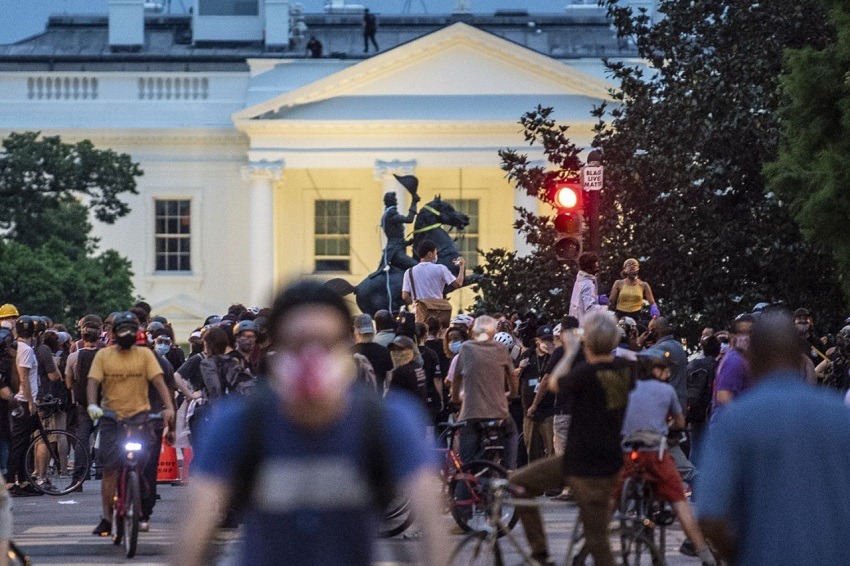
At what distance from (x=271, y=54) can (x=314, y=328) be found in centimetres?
5757

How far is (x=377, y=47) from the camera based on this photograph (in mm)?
63562

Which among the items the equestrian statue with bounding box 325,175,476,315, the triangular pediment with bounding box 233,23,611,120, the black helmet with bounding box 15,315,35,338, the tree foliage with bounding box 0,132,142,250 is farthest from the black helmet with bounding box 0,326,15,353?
the triangular pediment with bounding box 233,23,611,120

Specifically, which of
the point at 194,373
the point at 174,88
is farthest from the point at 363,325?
the point at 174,88

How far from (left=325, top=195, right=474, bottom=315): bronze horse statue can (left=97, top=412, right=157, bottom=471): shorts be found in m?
11.6

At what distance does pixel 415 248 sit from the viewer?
24531 mm

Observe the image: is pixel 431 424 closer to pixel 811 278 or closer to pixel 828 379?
pixel 828 379

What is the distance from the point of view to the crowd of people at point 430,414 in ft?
15.9

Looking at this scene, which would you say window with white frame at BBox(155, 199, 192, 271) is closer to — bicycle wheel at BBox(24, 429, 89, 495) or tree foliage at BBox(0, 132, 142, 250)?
tree foliage at BBox(0, 132, 142, 250)

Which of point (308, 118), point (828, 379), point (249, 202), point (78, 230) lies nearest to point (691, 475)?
point (828, 379)

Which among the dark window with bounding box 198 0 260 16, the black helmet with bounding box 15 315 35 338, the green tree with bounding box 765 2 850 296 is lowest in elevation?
the black helmet with bounding box 15 315 35 338

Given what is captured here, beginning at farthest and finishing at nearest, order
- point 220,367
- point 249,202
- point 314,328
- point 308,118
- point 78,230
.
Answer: point 249,202 → point 308,118 → point 78,230 → point 220,367 → point 314,328

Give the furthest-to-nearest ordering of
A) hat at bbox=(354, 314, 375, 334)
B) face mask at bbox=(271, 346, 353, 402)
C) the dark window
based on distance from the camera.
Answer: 1. the dark window
2. hat at bbox=(354, 314, 375, 334)
3. face mask at bbox=(271, 346, 353, 402)

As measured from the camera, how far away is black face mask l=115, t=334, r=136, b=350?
12.7 metres

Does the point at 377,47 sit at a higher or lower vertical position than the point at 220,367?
higher
